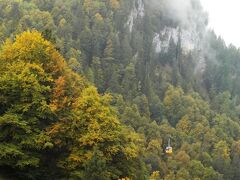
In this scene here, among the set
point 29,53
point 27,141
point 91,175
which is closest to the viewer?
point 91,175

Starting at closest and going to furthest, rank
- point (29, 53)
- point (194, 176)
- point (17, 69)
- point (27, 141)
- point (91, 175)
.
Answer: point (91, 175) → point (27, 141) → point (17, 69) → point (29, 53) → point (194, 176)

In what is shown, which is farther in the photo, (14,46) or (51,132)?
(14,46)

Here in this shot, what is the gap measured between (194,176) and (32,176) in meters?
133

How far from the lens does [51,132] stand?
50562 millimetres

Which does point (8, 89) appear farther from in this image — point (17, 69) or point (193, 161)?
point (193, 161)

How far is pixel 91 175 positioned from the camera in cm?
4488

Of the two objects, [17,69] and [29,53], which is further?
[29,53]

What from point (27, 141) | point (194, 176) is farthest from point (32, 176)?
point (194, 176)

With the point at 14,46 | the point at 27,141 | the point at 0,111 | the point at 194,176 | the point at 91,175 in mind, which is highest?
the point at 194,176

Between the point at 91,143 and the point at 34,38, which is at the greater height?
the point at 34,38

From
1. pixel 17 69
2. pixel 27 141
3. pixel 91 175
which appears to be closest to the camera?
pixel 91 175

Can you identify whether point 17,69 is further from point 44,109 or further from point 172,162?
point 172,162

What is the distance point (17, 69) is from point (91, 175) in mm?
14205

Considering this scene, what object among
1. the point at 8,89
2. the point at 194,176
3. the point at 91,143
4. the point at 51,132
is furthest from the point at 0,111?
the point at 194,176
